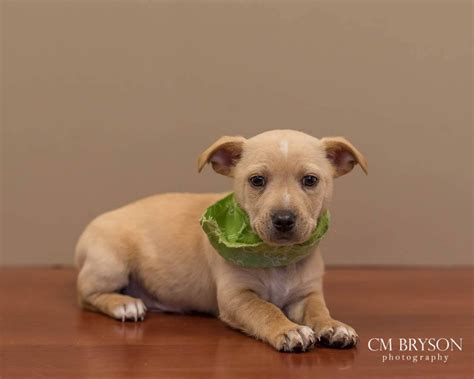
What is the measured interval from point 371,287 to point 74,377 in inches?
68.6

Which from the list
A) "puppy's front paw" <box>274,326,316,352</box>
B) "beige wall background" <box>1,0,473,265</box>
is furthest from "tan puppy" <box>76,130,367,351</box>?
"beige wall background" <box>1,0,473,265</box>

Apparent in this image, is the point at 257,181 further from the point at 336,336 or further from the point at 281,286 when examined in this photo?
the point at 336,336

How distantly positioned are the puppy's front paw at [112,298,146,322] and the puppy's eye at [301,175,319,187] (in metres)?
0.87

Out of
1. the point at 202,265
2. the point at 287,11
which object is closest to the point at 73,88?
the point at 287,11

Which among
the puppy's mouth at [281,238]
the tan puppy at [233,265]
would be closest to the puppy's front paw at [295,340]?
the tan puppy at [233,265]

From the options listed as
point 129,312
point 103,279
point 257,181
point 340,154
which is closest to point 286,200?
point 257,181

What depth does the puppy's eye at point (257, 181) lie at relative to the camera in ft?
9.46

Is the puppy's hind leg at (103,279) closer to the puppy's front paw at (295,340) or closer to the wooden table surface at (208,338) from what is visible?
the wooden table surface at (208,338)

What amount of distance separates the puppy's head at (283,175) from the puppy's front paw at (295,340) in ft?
1.01

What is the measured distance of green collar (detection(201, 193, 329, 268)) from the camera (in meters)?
2.94

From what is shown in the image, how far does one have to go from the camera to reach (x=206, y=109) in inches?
165

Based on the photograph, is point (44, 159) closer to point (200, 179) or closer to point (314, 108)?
point (200, 179)

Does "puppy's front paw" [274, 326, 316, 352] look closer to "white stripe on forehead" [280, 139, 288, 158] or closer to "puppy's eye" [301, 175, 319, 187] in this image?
"puppy's eye" [301, 175, 319, 187]

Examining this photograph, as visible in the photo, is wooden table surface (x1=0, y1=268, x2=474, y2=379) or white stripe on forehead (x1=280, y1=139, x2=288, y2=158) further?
white stripe on forehead (x1=280, y1=139, x2=288, y2=158)
